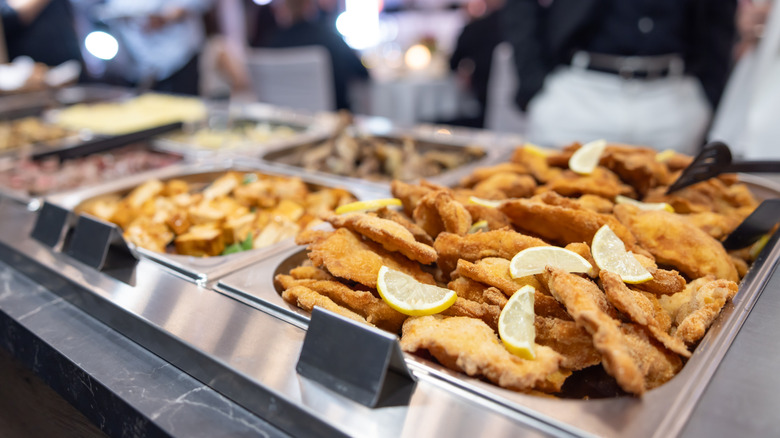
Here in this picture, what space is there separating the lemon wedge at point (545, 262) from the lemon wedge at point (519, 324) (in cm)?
5

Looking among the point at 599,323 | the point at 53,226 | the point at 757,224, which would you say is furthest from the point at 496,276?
the point at 53,226

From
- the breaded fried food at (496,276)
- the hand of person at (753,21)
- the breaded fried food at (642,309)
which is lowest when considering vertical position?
the breaded fried food at (496,276)

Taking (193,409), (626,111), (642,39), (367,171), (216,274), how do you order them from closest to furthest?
(193,409) < (216,274) < (367,171) < (642,39) < (626,111)

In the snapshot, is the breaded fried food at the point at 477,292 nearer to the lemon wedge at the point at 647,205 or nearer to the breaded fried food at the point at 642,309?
the breaded fried food at the point at 642,309

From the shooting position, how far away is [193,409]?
3.17ft

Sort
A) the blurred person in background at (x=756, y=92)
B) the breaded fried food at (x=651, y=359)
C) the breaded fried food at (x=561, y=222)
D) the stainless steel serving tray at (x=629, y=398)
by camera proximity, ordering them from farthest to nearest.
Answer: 1. the blurred person in background at (x=756, y=92)
2. the breaded fried food at (x=561, y=222)
3. the breaded fried food at (x=651, y=359)
4. the stainless steel serving tray at (x=629, y=398)

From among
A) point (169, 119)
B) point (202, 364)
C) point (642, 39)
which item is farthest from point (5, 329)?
point (642, 39)

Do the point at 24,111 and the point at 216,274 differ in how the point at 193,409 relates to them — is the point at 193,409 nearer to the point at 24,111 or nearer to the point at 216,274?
the point at 216,274

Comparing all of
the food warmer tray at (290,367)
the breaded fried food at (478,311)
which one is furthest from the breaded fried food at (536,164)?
the breaded fried food at (478,311)

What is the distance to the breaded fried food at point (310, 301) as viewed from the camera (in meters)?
1.07

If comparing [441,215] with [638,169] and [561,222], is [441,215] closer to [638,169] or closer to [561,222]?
[561,222]

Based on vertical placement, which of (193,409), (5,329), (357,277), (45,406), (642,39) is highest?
(642,39)

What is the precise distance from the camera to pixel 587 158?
175 centimetres

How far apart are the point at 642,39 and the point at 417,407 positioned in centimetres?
323
